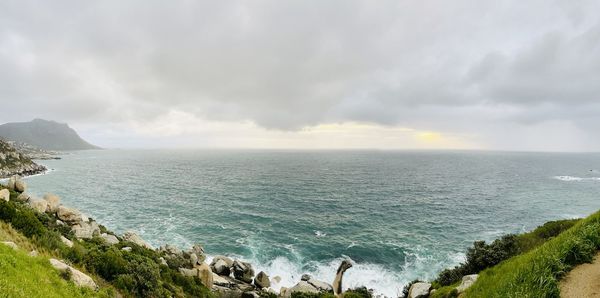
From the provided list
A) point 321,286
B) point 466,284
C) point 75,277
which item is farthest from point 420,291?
point 75,277

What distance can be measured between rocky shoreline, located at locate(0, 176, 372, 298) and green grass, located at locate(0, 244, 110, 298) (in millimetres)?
13192

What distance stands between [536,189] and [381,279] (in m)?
91.2

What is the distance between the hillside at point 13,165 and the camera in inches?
4320

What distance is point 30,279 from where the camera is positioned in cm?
1054

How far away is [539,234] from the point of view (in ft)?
89.0

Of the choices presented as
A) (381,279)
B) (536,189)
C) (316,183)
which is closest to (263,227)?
(381,279)

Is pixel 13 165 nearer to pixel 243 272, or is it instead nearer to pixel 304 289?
pixel 243 272

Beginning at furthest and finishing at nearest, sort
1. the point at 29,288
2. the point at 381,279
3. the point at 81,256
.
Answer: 1. the point at 381,279
2. the point at 81,256
3. the point at 29,288

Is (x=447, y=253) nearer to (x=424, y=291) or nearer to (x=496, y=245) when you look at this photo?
(x=496, y=245)

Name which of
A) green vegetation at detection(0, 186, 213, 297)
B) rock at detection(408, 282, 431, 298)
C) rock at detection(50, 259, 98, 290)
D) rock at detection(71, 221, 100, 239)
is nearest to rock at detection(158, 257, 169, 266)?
green vegetation at detection(0, 186, 213, 297)

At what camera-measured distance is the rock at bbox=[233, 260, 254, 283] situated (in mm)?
32688

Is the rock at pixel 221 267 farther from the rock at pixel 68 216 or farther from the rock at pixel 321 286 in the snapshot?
the rock at pixel 68 216

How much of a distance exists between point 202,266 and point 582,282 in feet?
99.8

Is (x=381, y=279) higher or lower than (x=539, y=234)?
lower
